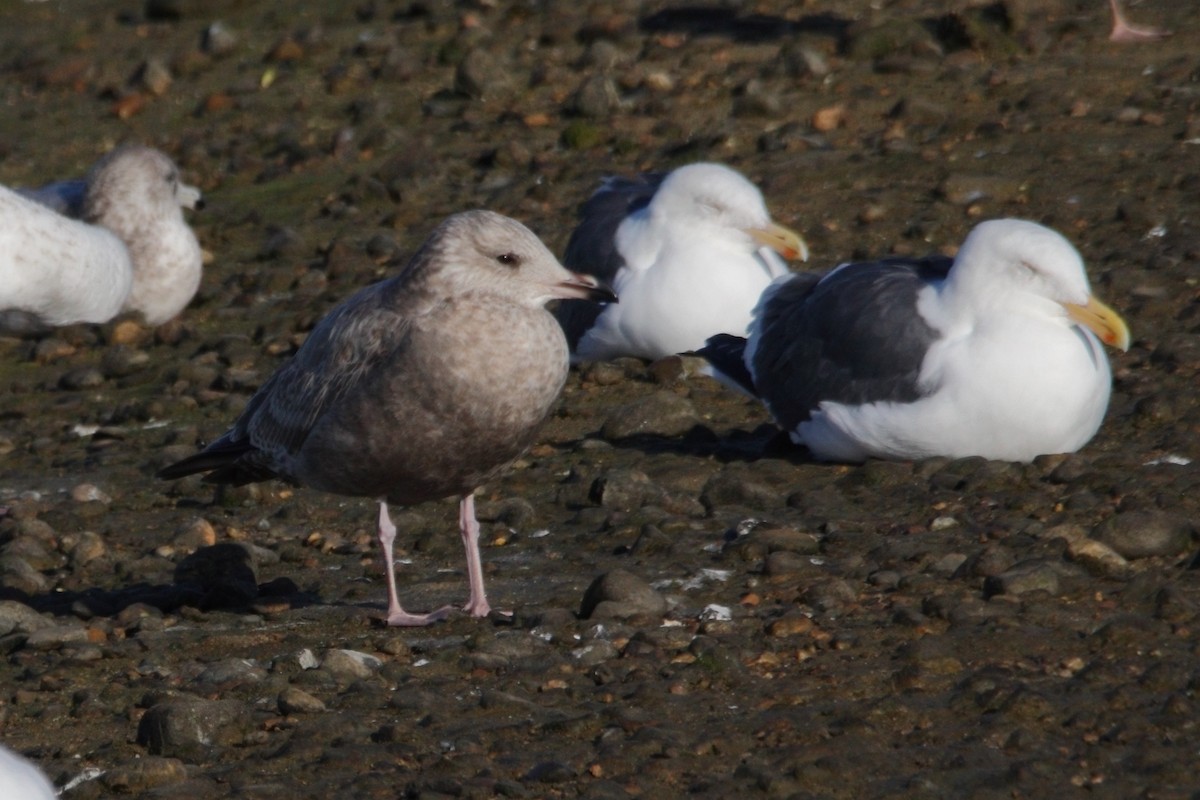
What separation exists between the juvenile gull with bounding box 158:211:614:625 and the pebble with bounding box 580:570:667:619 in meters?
0.37

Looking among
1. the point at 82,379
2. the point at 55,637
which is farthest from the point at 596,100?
the point at 55,637

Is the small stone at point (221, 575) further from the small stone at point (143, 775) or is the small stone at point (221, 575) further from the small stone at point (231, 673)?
the small stone at point (143, 775)

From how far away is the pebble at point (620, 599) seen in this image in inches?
217

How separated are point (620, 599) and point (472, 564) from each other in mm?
547

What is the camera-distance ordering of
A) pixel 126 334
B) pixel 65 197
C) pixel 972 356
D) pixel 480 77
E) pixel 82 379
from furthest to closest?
pixel 480 77 < pixel 65 197 < pixel 126 334 < pixel 82 379 < pixel 972 356

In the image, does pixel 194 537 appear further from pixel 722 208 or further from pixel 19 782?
pixel 19 782

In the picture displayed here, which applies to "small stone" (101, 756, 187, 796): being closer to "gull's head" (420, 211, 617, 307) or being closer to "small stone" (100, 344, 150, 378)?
"gull's head" (420, 211, 617, 307)

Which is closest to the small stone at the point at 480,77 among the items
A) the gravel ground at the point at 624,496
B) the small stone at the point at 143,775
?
the gravel ground at the point at 624,496

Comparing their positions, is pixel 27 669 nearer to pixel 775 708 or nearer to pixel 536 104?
pixel 775 708

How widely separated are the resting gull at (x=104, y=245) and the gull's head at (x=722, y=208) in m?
3.27

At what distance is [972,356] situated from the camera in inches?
261

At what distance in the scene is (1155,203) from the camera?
352 inches

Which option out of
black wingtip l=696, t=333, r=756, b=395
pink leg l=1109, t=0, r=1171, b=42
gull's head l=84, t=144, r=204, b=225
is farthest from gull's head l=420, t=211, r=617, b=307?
pink leg l=1109, t=0, r=1171, b=42

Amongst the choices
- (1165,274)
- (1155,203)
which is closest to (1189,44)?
(1155,203)
